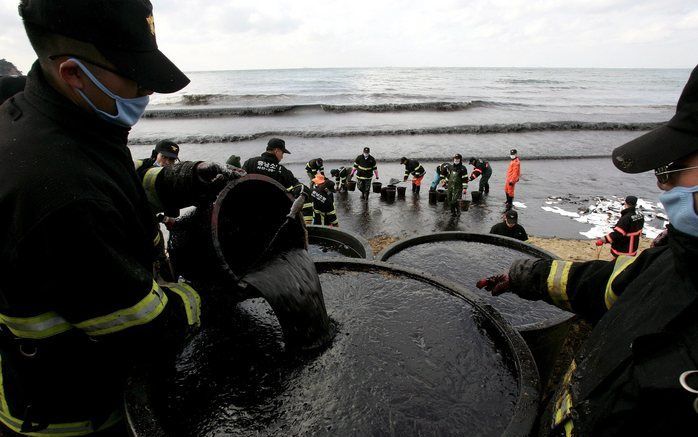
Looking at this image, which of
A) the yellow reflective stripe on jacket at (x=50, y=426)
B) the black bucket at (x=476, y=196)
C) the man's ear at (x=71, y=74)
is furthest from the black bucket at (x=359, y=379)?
the black bucket at (x=476, y=196)

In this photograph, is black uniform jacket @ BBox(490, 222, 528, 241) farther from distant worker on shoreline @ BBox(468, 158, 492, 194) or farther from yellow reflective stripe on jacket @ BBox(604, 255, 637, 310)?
distant worker on shoreline @ BBox(468, 158, 492, 194)

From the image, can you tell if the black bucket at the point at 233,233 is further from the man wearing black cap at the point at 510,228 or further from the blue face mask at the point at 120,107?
the man wearing black cap at the point at 510,228

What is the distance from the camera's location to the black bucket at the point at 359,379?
86.6 inches

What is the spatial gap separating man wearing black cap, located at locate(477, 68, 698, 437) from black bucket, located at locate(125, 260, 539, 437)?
21.9 inches

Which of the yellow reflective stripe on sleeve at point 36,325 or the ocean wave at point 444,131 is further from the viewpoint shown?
the ocean wave at point 444,131

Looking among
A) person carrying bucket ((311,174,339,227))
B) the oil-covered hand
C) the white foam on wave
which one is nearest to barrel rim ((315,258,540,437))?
the oil-covered hand

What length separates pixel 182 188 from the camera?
2607mm

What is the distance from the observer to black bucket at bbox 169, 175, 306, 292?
2.51m

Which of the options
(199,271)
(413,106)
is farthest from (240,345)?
(413,106)

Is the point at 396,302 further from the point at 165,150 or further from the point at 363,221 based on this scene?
the point at 363,221

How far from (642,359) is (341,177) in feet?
34.9

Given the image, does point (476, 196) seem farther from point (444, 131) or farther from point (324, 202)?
point (444, 131)

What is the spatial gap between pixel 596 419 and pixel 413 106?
35633 mm

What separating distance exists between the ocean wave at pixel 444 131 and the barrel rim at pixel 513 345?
65.8 ft
